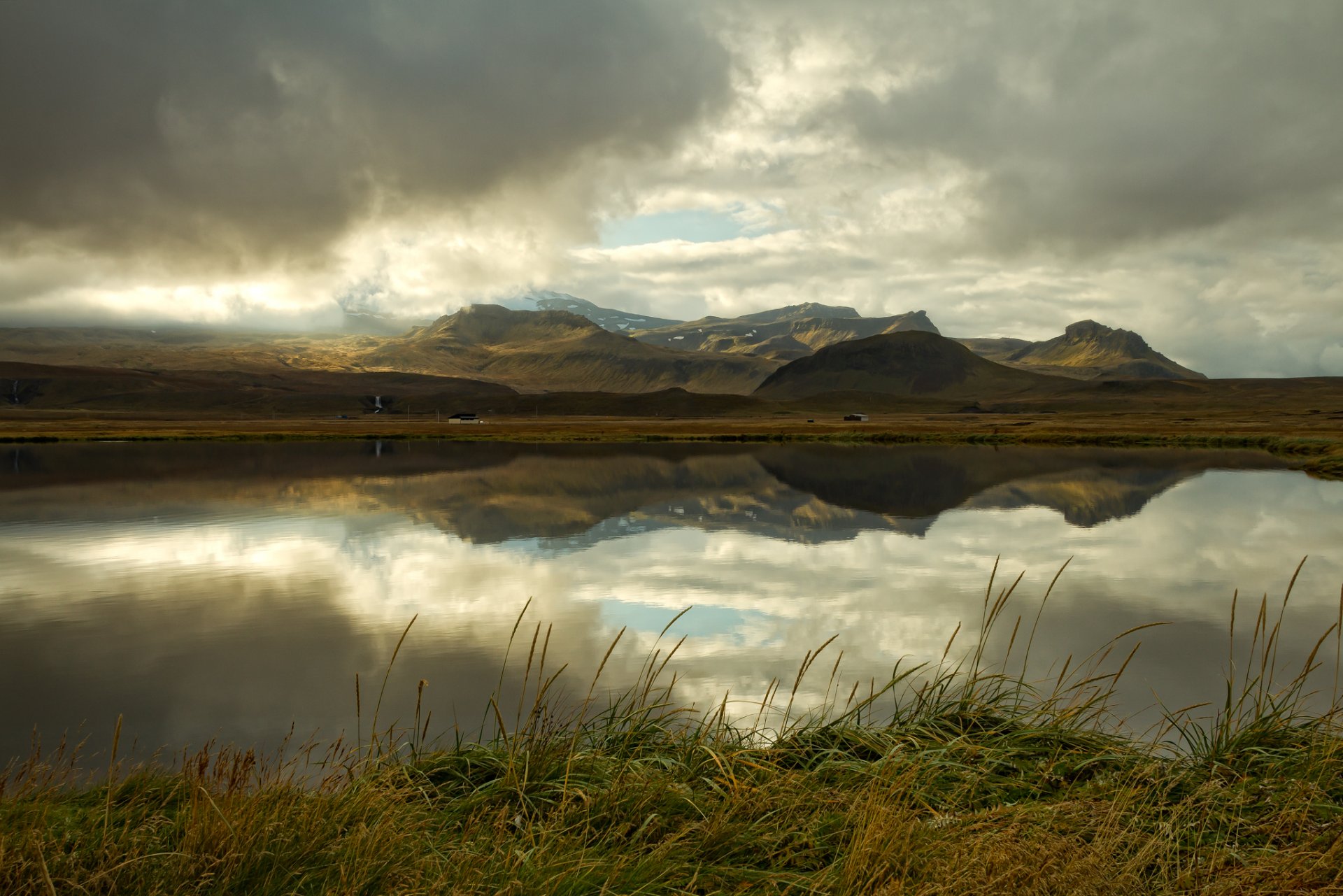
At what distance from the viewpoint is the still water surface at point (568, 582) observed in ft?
38.8

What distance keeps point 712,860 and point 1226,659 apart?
11865mm

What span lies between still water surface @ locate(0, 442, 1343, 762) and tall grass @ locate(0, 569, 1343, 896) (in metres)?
1.67

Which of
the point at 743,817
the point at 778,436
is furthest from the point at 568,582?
the point at 778,436

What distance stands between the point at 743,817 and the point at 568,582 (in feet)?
47.3

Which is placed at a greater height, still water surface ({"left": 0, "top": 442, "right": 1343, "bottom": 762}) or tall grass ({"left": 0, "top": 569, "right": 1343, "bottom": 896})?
tall grass ({"left": 0, "top": 569, "right": 1343, "bottom": 896})

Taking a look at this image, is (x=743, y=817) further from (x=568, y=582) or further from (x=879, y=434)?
(x=879, y=434)

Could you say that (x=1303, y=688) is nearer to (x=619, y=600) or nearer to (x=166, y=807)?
(x=619, y=600)

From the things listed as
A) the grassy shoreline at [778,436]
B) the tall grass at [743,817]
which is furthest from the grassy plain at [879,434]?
the tall grass at [743,817]

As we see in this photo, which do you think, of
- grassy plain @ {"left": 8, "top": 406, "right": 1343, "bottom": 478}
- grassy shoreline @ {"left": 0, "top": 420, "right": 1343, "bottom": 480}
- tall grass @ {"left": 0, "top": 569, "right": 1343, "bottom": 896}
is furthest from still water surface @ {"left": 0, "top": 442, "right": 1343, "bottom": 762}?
grassy plain @ {"left": 8, "top": 406, "right": 1343, "bottom": 478}

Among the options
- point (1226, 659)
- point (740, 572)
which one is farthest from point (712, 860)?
point (740, 572)

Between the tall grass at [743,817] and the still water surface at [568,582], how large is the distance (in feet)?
5.48

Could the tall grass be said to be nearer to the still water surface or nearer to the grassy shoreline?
the still water surface

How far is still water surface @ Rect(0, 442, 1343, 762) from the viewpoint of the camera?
11.8m

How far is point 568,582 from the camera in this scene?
761 inches
